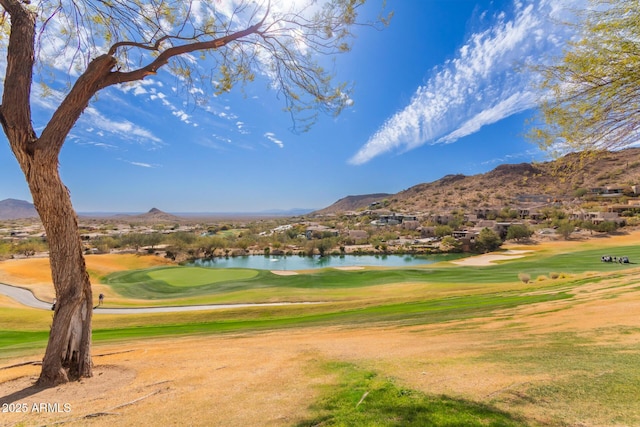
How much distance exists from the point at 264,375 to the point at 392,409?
2.66 metres

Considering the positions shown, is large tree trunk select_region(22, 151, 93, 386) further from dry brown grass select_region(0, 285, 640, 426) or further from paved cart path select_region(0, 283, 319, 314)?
paved cart path select_region(0, 283, 319, 314)

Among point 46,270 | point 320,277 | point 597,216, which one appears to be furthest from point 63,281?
point 597,216

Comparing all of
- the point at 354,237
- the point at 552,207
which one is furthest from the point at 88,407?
the point at 552,207

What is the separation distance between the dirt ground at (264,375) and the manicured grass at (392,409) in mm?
237

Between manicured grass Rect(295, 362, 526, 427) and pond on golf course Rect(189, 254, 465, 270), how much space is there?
1692 inches

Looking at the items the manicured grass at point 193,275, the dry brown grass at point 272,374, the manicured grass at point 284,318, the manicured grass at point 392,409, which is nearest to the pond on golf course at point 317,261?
the manicured grass at point 193,275

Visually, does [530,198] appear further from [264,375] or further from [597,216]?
[264,375]

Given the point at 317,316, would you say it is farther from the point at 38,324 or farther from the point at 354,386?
the point at 38,324

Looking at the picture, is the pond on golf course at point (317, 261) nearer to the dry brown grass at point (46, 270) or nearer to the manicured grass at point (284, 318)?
the dry brown grass at point (46, 270)

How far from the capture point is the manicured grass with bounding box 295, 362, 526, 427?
3.26m

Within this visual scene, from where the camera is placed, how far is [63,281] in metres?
5.13

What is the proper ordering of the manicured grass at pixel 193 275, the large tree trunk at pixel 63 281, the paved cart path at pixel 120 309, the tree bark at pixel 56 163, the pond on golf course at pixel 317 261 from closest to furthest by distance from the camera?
the tree bark at pixel 56 163, the large tree trunk at pixel 63 281, the paved cart path at pixel 120 309, the manicured grass at pixel 193 275, the pond on golf course at pixel 317 261

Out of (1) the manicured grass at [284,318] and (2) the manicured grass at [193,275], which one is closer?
(1) the manicured grass at [284,318]

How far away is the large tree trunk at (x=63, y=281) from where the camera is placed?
15.6 feet
